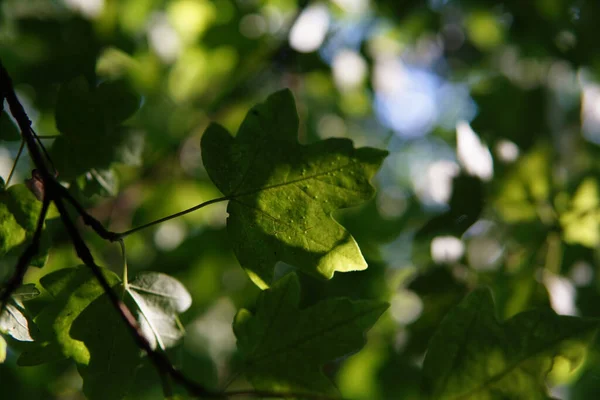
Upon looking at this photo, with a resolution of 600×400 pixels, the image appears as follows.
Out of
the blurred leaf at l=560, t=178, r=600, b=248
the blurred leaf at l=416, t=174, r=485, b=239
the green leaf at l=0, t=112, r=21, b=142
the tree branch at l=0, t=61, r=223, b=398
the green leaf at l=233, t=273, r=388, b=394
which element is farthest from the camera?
the blurred leaf at l=560, t=178, r=600, b=248

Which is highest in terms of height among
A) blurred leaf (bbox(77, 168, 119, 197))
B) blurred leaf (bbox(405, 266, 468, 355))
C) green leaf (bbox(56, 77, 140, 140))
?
green leaf (bbox(56, 77, 140, 140))

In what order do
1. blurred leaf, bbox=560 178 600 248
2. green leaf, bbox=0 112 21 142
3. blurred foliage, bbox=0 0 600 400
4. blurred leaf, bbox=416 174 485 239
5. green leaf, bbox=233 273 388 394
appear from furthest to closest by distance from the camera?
blurred leaf, bbox=560 178 600 248, blurred leaf, bbox=416 174 485 239, blurred foliage, bbox=0 0 600 400, green leaf, bbox=0 112 21 142, green leaf, bbox=233 273 388 394

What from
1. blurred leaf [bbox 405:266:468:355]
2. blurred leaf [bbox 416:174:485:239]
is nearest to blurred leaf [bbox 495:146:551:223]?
blurred leaf [bbox 416:174:485:239]

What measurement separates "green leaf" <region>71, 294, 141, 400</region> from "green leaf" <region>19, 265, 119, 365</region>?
2 centimetres

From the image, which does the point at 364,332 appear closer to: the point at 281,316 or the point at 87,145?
the point at 281,316

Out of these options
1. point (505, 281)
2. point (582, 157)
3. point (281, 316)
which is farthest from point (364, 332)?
point (582, 157)

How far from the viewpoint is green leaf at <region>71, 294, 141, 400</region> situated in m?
1.01

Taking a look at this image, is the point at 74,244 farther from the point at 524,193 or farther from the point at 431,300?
the point at 524,193

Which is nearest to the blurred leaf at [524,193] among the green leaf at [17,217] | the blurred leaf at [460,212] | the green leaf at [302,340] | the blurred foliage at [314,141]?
the blurred foliage at [314,141]

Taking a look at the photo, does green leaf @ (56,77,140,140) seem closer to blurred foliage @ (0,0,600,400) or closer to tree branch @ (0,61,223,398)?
blurred foliage @ (0,0,600,400)

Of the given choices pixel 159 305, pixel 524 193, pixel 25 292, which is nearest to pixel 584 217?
pixel 524 193

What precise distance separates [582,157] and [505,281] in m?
1.51

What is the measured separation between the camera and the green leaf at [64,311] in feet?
3.36

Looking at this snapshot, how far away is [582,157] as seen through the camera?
111 inches
